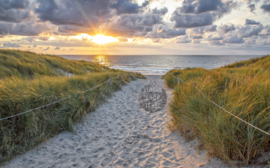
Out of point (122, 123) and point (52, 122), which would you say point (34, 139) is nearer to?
point (52, 122)

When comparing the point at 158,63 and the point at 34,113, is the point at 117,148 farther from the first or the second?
the point at 158,63

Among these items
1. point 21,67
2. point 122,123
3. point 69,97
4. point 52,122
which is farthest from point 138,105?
point 21,67

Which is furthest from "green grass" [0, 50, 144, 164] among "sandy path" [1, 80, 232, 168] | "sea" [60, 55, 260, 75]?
"sea" [60, 55, 260, 75]

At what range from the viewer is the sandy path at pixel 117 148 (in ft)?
9.46

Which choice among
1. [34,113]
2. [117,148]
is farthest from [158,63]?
[34,113]

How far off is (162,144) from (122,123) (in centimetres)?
172

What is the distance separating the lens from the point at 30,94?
3.93 meters

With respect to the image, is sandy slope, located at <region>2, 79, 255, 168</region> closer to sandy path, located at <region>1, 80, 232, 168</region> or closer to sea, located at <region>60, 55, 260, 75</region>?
sandy path, located at <region>1, 80, 232, 168</region>

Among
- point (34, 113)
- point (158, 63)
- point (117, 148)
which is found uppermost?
point (158, 63)

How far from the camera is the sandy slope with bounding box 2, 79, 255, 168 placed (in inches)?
114

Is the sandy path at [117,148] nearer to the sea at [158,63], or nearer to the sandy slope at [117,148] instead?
the sandy slope at [117,148]

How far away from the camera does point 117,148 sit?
350 cm

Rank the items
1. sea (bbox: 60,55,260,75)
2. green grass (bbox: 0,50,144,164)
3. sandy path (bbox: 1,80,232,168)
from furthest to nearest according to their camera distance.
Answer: sea (bbox: 60,55,260,75) → green grass (bbox: 0,50,144,164) → sandy path (bbox: 1,80,232,168)

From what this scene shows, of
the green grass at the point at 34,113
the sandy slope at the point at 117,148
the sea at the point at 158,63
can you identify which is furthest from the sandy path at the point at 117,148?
the sea at the point at 158,63
